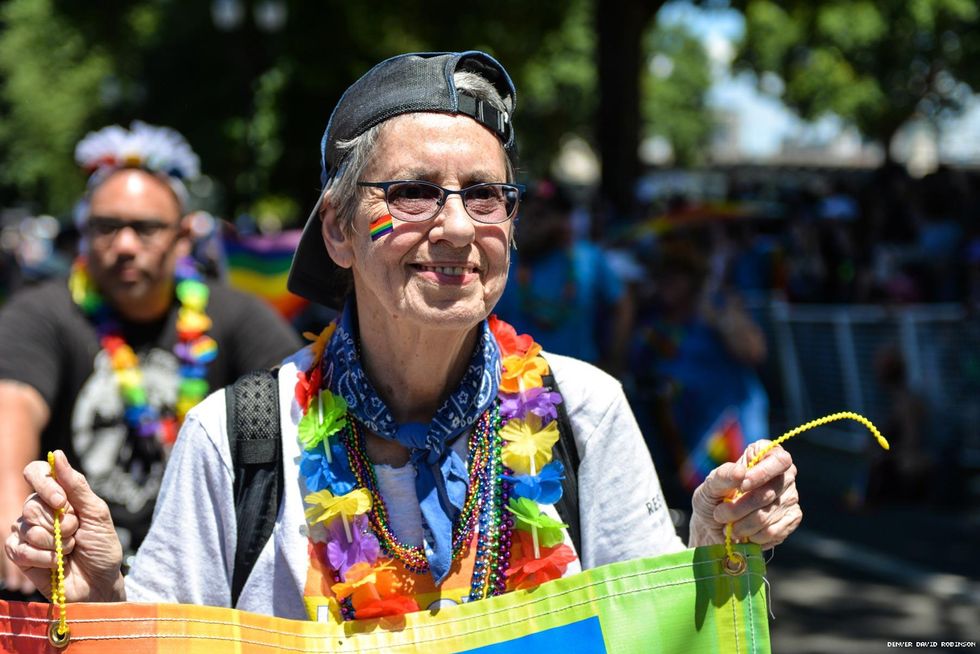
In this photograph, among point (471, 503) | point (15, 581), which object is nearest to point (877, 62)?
point (15, 581)

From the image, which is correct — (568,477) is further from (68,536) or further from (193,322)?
(193,322)

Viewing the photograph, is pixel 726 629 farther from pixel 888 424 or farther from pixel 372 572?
pixel 888 424

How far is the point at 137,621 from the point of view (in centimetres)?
210

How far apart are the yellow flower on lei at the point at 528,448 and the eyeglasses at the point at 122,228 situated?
202cm

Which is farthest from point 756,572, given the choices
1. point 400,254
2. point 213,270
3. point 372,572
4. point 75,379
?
point 213,270

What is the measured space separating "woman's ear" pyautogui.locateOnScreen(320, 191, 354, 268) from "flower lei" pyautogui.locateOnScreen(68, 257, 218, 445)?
145 centimetres

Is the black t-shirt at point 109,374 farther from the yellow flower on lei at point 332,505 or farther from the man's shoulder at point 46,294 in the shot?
the yellow flower on lei at point 332,505

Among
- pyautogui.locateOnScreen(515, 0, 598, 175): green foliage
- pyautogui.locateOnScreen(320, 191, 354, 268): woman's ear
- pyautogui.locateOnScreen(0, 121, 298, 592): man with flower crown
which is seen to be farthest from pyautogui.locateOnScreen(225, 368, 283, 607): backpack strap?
pyautogui.locateOnScreen(515, 0, 598, 175): green foliage

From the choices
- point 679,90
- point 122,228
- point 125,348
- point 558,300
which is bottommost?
point 125,348

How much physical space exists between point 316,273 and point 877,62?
3051cm

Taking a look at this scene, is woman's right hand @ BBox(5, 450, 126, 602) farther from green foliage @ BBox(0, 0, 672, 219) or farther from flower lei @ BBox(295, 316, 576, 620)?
green foliage @ BBox(0, 0, 672, 219)

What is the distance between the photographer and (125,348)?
387 cm

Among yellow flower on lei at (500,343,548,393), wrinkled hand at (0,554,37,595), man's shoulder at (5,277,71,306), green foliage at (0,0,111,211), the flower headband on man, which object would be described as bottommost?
wrinkled hand at (0,554,37,595)

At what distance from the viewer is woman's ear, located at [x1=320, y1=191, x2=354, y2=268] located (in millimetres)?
2428
